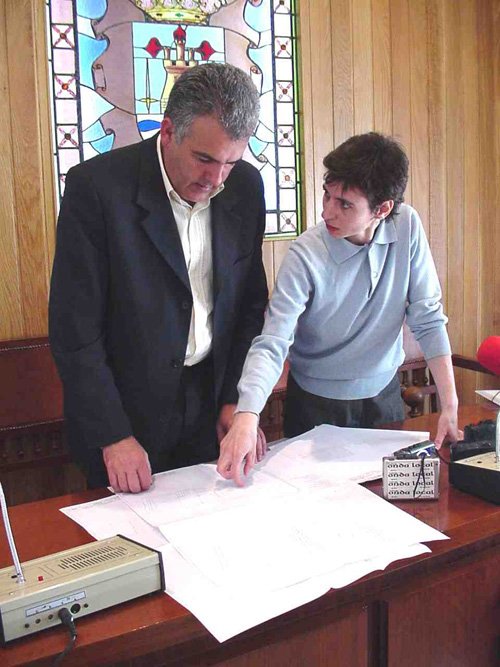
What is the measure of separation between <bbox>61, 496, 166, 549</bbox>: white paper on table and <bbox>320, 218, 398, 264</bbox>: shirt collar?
0.80m

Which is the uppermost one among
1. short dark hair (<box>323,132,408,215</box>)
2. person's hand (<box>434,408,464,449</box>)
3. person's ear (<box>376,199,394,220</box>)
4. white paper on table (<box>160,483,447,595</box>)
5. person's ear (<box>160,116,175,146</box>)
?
person's ear (<box>160,116,175,146</box>)

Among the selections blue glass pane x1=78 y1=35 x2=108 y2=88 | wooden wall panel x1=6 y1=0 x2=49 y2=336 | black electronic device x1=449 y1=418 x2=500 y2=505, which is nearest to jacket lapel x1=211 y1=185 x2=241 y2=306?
black electronic device x1=449 y1=418 x2=500 y2=505

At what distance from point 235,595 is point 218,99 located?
93 centimetres

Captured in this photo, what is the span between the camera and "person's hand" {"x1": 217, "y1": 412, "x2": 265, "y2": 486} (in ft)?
4.78

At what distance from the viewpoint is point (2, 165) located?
2486mm

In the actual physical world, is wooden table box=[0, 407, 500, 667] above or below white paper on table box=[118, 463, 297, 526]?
below

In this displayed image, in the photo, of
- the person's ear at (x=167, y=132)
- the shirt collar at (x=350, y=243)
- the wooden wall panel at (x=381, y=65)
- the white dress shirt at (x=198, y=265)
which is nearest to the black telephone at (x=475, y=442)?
the shirt collar at (x=350, y=243)

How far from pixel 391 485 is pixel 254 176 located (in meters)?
0.89

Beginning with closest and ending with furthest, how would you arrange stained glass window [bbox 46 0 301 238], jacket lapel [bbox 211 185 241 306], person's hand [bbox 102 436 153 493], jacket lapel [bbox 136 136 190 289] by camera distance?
1. person's hand [bbox 102 436 153 493]
2. jacket lapel [bbox 136 136 190 289]
3. jacket lapel [bbox 211 185 241 306]
4. stained glass window [bbox 46 0 301 238]

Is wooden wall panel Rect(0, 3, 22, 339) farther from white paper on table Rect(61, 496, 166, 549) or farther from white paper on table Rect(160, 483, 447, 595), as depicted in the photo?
white paper on table Rect(160, 483, 447, 595)

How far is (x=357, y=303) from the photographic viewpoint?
182 centimetres

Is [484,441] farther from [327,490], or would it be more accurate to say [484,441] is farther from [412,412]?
[412,412]

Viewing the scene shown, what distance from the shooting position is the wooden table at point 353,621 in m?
0.98

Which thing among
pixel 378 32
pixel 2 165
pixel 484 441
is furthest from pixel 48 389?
pixel 378 32
